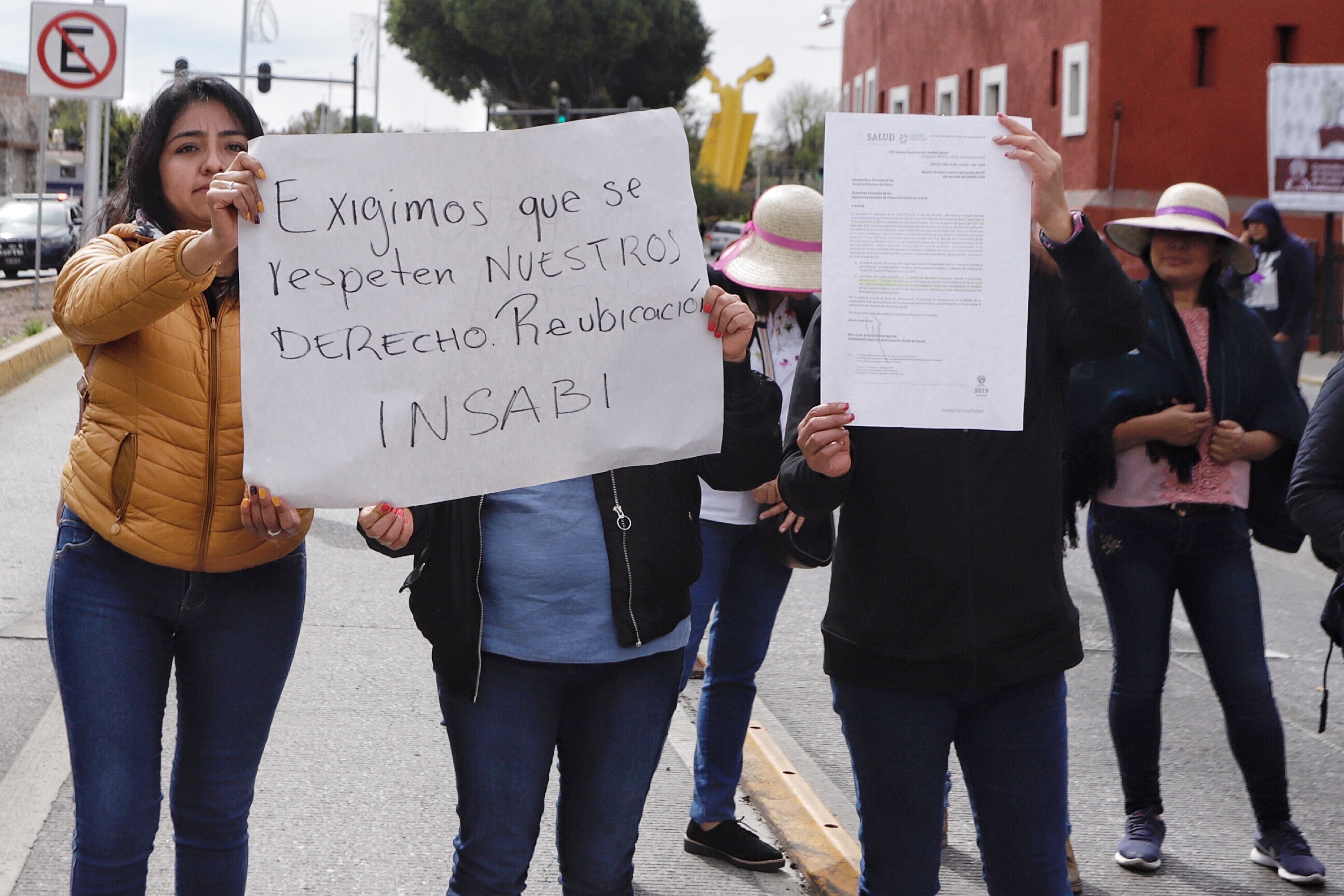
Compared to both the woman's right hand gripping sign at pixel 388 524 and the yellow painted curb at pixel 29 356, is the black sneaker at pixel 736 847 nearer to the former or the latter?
the woman's right hand gripping sign at pixel 388 524

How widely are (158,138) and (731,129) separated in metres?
52.0

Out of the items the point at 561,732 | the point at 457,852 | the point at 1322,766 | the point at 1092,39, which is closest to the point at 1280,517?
the point at 1322,766

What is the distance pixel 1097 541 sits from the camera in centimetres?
414

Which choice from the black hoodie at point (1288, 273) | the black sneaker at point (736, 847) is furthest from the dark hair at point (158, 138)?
the black hoodie at point (1288, 273)

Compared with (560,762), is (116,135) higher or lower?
higher

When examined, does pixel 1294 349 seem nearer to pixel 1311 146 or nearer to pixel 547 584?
pixel 547 584

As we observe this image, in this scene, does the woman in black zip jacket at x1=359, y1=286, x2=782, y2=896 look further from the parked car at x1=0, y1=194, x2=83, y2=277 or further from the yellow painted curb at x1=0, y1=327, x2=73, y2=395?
the parked car at x1=0, y1=194, x2=83, y2=277

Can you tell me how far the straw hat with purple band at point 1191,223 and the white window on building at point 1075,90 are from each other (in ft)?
82.5

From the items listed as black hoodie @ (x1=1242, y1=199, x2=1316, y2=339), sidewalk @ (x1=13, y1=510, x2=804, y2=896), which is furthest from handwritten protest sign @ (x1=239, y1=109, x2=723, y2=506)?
black hoodie @ (x1=1242, y1=199, x2=1316, y2=339)

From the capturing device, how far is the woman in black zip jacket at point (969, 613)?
111 inches

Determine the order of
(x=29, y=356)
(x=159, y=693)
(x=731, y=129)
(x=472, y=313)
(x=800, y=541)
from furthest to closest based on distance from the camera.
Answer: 1. (x=731, y=129)
2. (x=29, y=356)
3. (x=800, y=541)
4. (x=159, y=693)
5. (x=472, y=313)

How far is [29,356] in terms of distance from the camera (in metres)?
14.7

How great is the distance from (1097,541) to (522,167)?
223 centimetres

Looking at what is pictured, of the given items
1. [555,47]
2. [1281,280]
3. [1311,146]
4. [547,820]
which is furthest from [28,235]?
[555,47]
